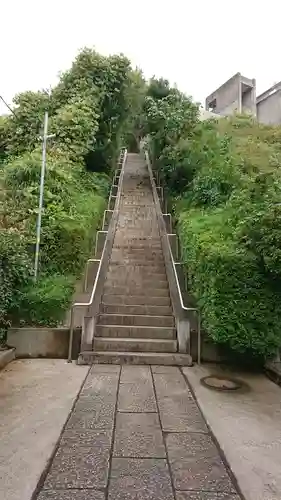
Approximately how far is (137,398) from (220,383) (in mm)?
1381

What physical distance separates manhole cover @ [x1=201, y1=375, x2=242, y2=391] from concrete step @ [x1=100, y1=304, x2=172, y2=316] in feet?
6.34

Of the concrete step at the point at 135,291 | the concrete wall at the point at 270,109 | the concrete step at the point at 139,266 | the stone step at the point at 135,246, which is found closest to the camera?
the concrete step at the point at 135,291

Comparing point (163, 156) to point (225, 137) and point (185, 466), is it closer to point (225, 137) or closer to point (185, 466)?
point (225, 137)

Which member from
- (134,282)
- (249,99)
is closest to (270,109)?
(249,99)

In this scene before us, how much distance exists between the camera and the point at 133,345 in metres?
5.97

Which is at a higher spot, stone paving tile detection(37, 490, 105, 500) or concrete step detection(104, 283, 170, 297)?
concrete step detection(104, 283, 170, 297)

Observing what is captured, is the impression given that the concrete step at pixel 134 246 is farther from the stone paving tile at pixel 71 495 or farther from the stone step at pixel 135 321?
the stone paving tile at pixel 71 495

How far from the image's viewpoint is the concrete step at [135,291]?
745cm

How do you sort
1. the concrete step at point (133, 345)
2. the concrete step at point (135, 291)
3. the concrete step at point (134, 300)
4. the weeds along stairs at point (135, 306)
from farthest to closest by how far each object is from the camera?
the concrete step at point (135, 291) < the concrete step at point (134, 300) < the concrete step at point (133, 345) < the weeds along stairs at point (135, 306)

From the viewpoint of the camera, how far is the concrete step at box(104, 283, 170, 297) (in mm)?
7445

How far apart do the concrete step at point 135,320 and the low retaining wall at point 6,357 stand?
5.20ft

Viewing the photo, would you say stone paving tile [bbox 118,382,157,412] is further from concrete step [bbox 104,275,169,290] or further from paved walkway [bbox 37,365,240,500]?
concrete step [bbox 104,275,169,290]

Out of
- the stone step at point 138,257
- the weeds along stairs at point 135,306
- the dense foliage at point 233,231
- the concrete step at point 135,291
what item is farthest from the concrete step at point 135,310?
the stone step at point 138,257

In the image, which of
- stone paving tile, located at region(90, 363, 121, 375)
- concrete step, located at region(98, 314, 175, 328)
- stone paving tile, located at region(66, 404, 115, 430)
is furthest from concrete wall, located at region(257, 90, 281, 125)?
stone paving tile, located at region(66, 404, 115, 430)
